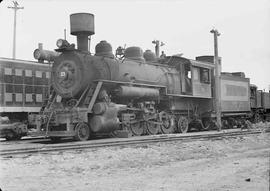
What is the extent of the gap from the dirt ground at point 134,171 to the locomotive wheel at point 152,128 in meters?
6.07

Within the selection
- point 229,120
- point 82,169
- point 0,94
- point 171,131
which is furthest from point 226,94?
point 82,169

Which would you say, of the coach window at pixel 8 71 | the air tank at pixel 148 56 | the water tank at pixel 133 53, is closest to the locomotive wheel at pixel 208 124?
the air tank at pixel 148 56

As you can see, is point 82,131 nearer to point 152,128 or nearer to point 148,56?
point 152,128

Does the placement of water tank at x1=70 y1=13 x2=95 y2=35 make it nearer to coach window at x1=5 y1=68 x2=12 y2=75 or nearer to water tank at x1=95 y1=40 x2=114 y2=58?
water tank at x1=95 y1=40 x2=114 y2=58

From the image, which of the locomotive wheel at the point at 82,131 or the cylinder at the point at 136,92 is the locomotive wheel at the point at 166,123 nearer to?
the cylinder at the point at 136,92

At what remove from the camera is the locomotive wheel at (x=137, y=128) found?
16.5 meters

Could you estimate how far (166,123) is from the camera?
18312 mm

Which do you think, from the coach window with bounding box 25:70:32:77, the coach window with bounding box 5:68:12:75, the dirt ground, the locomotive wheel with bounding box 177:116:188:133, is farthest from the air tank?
the dirt ground

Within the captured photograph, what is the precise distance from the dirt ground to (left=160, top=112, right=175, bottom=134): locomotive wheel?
6896mm

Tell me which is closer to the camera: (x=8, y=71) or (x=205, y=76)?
(x=8, y=71)

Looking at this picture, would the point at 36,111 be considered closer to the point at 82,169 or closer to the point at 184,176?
the point at 82,169

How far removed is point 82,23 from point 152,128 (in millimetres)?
5719

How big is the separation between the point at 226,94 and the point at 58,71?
11182mm

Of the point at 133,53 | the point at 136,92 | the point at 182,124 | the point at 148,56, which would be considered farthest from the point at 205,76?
the point at 136,92
